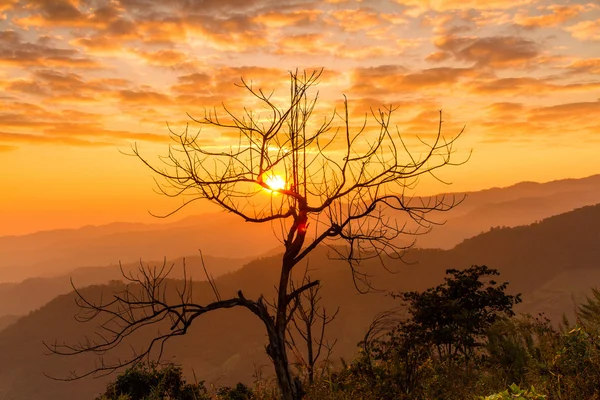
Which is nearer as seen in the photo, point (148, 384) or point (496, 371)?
point (496, 371)

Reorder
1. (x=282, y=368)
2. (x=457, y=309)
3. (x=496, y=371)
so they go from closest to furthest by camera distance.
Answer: (x=282, y=368) → (x=496, y=371) → (x=457, y=309)

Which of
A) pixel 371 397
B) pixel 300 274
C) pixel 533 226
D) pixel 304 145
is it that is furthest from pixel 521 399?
pixel 533 226

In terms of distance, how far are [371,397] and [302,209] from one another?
3.81 m

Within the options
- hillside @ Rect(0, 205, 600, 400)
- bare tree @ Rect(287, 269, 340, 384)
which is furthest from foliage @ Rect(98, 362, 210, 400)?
hillside @ Rect(0, 205, 600, 400)

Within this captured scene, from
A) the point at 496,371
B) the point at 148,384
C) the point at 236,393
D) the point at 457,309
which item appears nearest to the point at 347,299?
the point at 457,309

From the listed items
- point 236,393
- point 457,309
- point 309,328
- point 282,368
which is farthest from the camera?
point 457,309

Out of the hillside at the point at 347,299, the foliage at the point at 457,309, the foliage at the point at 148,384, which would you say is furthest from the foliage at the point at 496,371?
the hillside at the point at 347,299

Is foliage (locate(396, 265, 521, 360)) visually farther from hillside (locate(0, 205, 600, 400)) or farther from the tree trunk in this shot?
hillside (locate(0, 205, 600, 400))

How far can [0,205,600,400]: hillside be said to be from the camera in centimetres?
16014

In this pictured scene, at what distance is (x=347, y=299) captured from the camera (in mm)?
173750

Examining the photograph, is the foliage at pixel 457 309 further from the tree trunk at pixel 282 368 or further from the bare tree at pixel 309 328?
the tree trunk at pixel 282 368

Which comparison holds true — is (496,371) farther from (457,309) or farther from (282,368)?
(457,309)

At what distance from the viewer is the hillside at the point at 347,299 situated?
160138 millimetres

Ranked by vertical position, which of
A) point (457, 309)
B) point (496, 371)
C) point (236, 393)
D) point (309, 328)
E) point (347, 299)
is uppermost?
point (309, 328)
